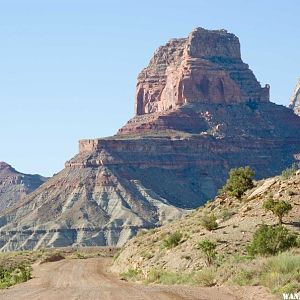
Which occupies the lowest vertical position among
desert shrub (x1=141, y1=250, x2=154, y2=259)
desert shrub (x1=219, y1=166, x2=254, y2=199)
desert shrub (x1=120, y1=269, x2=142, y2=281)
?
desert shrub (x1=120, y1=269, x2=142, y2=281)

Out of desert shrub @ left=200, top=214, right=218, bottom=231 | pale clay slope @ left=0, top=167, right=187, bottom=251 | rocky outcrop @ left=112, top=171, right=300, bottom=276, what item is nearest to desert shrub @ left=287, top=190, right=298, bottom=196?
rocky outcrop @ left=112, top=171, right=300, bottom=276

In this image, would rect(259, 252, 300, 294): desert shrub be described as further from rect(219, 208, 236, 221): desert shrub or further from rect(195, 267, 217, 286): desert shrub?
rect(219, 208, 236, 221): desert shrub

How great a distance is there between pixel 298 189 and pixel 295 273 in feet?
62.0

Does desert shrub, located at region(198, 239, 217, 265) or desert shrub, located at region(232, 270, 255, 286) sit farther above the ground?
desert shrub, located at region(198, 239, 217, 265)

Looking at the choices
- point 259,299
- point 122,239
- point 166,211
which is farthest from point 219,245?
point 166,211

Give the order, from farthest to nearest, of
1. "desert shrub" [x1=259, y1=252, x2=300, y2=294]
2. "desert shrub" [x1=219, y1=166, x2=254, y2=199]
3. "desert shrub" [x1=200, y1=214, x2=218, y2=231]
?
"desert shrub" [x1=219, y1=166, x2=254, y2=199] < "desert shrub" [x1=200, y1=214, x2=218, y2=231] < "desert shrub" [x1=259, y1=252, x2=300, y2=294]

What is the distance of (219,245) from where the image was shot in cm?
4566

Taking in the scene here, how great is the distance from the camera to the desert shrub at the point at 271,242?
4062cm

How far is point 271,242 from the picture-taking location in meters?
40.8

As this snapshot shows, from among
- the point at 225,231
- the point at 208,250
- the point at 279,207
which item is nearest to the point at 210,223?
the point at 225,231

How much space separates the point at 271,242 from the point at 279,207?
6136 millimetres

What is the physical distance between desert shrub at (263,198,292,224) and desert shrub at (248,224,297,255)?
516 centimetres

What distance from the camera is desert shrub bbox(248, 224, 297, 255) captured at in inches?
1599

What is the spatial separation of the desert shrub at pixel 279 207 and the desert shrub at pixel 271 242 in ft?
16.9
